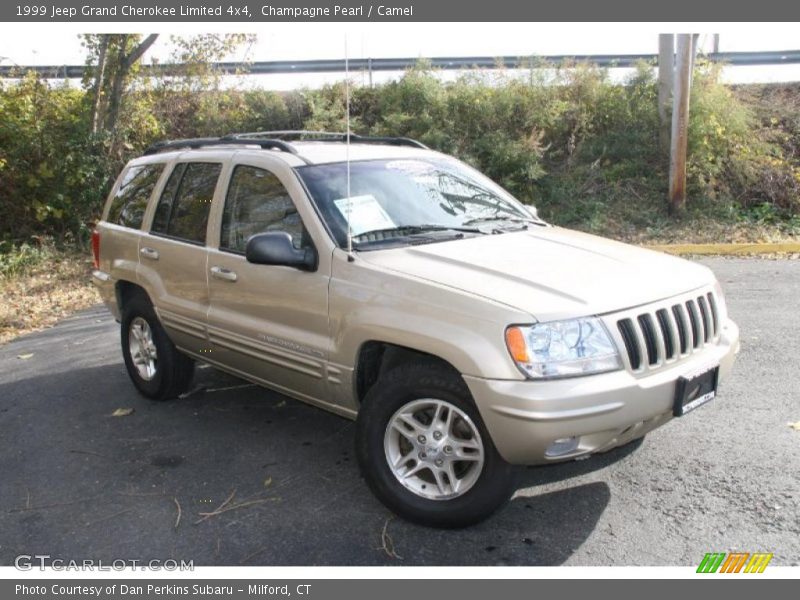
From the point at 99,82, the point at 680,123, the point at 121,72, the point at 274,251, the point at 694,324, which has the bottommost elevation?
the point at 694,324

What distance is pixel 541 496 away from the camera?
3.77 metres

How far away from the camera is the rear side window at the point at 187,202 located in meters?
4.80

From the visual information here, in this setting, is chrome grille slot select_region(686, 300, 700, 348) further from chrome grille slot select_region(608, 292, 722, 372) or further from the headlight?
the headlight

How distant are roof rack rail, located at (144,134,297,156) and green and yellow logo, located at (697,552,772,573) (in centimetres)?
308

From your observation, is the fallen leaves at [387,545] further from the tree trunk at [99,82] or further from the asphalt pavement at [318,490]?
the tree trunk at [99,82]

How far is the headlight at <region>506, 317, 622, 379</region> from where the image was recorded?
309 centimetres

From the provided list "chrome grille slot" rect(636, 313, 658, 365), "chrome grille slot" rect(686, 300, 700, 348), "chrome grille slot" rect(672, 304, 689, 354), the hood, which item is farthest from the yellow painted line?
"chrome grille slot" rect(636, 313, 658, 365)

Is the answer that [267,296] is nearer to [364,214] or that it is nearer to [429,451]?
[364,214]

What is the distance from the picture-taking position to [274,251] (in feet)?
12.4

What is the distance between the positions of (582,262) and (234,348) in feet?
7.11

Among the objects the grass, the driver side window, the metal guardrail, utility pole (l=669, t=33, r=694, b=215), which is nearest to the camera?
the driver side window

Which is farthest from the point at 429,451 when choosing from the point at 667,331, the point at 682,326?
the point at 682,326

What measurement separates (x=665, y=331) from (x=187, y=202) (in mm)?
3253

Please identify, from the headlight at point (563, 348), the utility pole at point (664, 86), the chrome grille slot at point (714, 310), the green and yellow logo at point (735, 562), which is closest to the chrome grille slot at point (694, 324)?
the chrome grille slot at point (714, 310)
